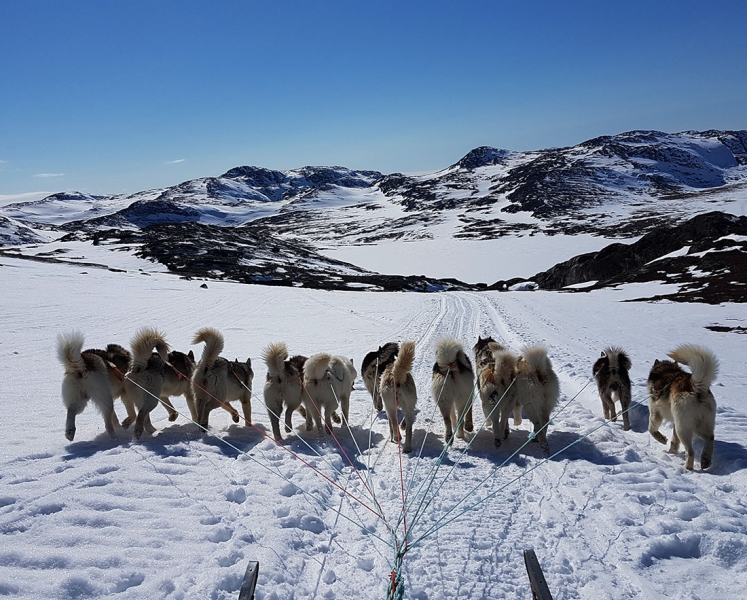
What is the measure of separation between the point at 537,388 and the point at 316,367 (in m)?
3.26

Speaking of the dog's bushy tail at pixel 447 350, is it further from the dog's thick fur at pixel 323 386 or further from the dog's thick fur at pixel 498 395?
the dog's thick fur at pixel 323 386

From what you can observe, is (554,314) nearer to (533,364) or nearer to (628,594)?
(533,364)

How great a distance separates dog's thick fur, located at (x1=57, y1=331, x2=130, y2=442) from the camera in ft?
20.0

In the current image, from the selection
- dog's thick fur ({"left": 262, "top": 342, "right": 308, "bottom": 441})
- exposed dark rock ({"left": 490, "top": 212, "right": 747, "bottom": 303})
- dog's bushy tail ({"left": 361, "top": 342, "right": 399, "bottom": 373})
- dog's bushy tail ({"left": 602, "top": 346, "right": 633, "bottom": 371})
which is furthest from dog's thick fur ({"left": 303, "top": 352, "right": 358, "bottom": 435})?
exposed dark rock ({"left": 490, "top": 212, "right": 747, "bottom": 303})

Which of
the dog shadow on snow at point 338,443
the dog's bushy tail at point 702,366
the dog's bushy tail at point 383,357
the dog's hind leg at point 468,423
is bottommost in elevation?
the dog shadow on snow at point 338,443

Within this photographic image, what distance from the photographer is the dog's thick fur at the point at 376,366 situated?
876 centimetres

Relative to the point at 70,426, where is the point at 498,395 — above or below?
above

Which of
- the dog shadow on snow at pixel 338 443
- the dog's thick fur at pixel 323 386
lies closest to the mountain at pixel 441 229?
the dog shadow on snow at pixel 338 443

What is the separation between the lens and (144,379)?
A: 6777mm

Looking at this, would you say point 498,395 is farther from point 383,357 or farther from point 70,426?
point 70,426

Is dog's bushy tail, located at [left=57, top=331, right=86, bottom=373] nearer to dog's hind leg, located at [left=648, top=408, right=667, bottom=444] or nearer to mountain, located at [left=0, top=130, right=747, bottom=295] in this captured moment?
dog's hind leg, located at [left=648, top=408, right=667, bottom=444]

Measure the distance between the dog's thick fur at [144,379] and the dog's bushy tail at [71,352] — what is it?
2.29ft

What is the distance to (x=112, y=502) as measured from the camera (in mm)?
4598

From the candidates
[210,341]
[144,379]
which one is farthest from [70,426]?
[210,341]
